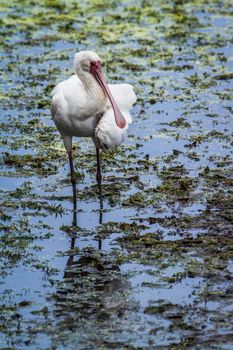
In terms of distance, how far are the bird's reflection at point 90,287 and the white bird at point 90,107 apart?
142 cm

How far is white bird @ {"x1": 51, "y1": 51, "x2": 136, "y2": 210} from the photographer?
35.2 feet

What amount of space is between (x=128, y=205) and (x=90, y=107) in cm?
109

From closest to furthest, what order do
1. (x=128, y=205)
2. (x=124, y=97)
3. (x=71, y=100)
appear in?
(x=71, y=100) < (x=128, y=205) < (x=124, y=97)

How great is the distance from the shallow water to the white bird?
0.77 meters

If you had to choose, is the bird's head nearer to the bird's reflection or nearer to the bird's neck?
the bird's neck

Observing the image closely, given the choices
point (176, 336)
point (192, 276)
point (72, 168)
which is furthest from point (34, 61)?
point (176, 336)

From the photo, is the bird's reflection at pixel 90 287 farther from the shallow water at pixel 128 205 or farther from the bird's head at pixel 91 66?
the bird's head at pixel 91 66

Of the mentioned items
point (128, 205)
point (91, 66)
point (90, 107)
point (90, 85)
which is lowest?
point (128, 205)

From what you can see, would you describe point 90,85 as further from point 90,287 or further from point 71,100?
point 90,287

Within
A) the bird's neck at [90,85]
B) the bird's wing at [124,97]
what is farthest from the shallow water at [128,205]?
the bird's neck at [90,85]

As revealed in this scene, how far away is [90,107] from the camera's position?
35.3ft

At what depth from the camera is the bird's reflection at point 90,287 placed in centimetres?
819

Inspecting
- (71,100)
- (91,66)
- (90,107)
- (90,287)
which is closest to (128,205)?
(90,107)

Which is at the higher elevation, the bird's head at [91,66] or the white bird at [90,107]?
the bird's head at [91,66]
